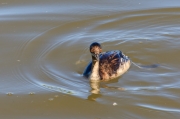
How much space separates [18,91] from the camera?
32.5 feet

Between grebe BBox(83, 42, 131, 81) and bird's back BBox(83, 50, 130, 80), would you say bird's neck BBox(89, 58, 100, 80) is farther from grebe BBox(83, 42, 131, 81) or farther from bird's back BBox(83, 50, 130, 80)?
bird's back BBox(83, 50, 130, 80)

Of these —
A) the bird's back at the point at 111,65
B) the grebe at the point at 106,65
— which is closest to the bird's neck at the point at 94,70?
the grebe at the point at 106,65

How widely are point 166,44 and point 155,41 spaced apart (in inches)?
11.6

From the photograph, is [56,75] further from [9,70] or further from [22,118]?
[22,118]

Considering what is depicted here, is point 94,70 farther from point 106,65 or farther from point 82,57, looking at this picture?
point 82,57

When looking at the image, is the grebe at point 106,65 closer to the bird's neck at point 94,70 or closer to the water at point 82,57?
the bird's neck at point 94,70

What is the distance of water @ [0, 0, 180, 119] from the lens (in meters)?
9.23

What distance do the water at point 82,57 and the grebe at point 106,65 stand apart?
18 cm

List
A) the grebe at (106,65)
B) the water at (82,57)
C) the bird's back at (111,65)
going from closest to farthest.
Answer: the water at (82,57)
the grebe at (106,65)
the bird's back at (111,65)

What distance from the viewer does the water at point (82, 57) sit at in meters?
9.23

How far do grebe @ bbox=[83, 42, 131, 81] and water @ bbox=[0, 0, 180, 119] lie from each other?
0.60 feet

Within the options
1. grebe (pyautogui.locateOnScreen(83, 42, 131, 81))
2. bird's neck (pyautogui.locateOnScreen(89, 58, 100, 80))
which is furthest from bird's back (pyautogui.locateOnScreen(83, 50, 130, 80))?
bird's neck (pyautogui.locateOnScreen(89, 58, 100, 80))

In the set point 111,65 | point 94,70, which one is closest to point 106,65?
point 111,65

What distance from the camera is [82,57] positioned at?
459 inches
